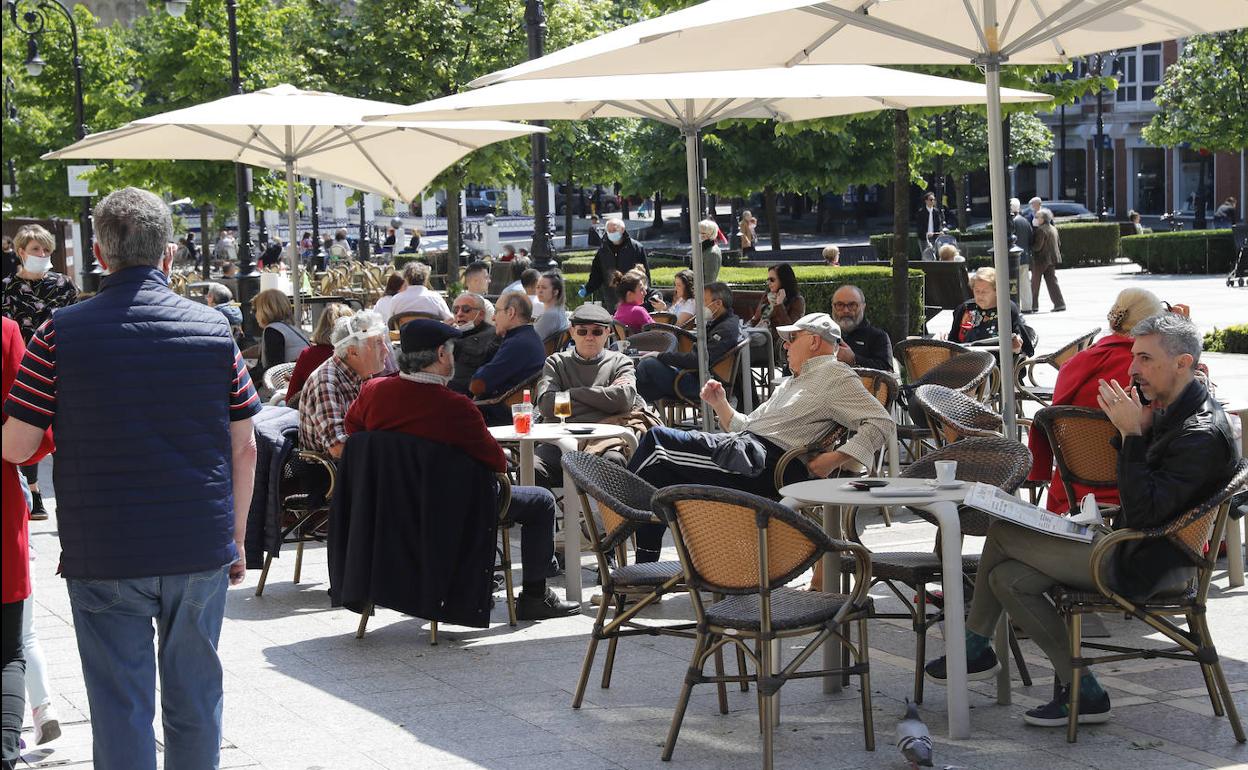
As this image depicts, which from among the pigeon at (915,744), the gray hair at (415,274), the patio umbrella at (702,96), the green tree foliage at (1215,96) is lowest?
the pigeon at (915,744)

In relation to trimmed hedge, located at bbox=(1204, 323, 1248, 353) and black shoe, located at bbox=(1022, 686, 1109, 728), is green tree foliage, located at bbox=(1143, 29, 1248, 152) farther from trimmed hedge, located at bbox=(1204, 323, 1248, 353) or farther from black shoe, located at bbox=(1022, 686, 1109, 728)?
black shoe, located at bbox=(1022, 686, 1109, 728)

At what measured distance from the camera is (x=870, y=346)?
10961 mm

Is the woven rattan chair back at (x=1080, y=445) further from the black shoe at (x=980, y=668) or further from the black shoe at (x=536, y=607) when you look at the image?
the black shoe at (x=536, y=607)

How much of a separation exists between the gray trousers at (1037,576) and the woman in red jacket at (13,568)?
10.5 ft

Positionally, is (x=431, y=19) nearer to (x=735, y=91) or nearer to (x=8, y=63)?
(x=8, y=63)

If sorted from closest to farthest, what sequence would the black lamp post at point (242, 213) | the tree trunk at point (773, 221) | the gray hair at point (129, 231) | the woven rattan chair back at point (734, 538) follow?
1. the gray hair at point (129, 231)
2. the woven rattan chair back at point (734, 538)
3. the black lamp post at point (242, 213)
4. the tree trunk at point (773, 221)

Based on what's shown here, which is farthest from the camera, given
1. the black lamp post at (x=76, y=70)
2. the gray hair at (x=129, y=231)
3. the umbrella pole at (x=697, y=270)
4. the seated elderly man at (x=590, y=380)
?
the black lamp post at (x=76, y=70)

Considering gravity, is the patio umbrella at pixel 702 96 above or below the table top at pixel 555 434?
above

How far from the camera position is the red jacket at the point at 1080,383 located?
24.0 ft

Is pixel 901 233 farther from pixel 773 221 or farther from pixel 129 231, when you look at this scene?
pixel 773 221

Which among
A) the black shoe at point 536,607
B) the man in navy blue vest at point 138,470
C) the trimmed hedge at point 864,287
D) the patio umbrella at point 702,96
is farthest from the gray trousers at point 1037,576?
the trimmed hedge at point 864,287

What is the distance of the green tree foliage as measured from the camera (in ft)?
115

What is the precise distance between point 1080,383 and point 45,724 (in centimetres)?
465

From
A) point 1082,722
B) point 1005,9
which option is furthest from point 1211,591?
point 1005,9
